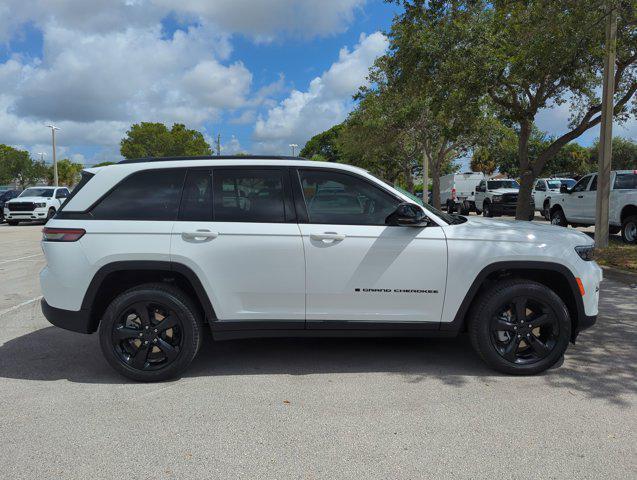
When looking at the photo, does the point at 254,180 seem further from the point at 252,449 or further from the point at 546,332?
the point at 546,332

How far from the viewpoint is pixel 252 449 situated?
3.13 metres

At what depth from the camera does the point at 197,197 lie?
425cm

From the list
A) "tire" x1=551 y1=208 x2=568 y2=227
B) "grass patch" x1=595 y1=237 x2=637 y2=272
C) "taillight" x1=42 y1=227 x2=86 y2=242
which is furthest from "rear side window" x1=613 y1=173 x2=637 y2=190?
"taillight" x1=42 y1=227 x2=86 y2=242

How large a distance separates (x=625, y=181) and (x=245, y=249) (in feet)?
40.5

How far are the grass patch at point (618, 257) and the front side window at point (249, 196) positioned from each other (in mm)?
6989

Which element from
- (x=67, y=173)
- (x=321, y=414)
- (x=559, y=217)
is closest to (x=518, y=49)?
(x=559, y=217)

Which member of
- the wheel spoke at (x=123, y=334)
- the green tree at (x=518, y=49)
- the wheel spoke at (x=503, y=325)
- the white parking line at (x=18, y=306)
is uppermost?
the green tree at (x=518, y=49)

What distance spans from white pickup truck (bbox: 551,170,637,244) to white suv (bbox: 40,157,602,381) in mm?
9573

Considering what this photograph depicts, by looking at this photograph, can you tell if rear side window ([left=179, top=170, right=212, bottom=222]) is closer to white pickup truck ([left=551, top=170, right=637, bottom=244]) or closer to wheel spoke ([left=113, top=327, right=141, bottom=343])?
wheel spoke ([left=113, top=327, right=141, bottom=343])

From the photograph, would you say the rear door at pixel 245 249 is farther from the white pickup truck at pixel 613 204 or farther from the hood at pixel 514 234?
the white pickup truck at pixel 613 204

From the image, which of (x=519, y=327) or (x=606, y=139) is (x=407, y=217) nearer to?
(x=519, y=327)

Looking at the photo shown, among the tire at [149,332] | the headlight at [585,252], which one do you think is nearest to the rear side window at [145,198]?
the tire at [149,332]

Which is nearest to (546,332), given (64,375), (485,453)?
(485,453)

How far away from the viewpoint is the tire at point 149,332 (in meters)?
4.09
